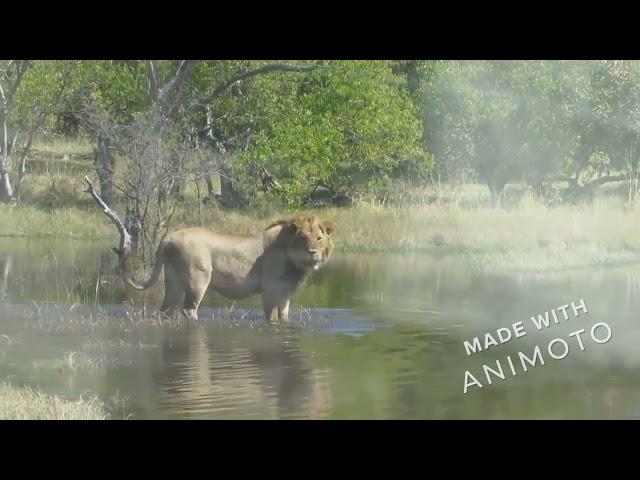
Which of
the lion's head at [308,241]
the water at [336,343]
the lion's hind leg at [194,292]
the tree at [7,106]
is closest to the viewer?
the water at [336,343]

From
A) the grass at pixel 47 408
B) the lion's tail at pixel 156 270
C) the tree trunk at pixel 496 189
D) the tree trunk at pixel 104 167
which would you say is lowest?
the grass at pixel 47 408

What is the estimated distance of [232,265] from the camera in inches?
→ 312

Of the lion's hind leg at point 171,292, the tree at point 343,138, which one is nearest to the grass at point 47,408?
the lion's hind leg at point 171,292

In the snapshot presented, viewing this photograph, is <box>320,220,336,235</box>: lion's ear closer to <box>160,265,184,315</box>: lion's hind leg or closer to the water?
the water

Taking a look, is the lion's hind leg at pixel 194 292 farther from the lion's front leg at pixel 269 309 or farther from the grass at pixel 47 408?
the grass at pixel 47 408

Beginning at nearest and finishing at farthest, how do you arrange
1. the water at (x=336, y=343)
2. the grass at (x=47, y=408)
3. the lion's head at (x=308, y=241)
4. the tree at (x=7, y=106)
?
the grass at (x=47, y=408), the water at (x=336, y=343), the lion's head at (x=308, y=241), the tree at (x=7, y=106)

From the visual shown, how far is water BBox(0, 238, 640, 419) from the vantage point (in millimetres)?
7434

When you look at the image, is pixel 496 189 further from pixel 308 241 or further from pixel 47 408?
pixel 47 408

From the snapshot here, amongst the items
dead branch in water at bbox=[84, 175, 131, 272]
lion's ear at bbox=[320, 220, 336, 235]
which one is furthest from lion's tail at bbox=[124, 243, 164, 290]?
lion's ear at bbox=[320, 220, 336, 235]

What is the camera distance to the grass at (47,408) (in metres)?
7.18

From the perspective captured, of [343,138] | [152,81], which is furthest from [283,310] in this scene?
[152,81]

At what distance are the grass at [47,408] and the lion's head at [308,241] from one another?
4.96ft

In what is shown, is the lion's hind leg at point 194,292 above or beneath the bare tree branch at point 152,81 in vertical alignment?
beneath

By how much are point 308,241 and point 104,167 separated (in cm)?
141
